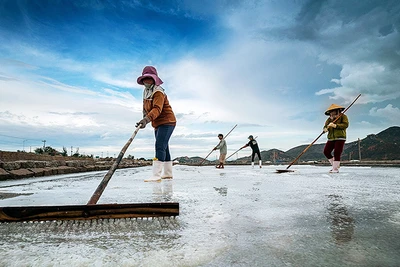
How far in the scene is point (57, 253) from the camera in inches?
45.6

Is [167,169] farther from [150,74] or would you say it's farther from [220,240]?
[220,240]

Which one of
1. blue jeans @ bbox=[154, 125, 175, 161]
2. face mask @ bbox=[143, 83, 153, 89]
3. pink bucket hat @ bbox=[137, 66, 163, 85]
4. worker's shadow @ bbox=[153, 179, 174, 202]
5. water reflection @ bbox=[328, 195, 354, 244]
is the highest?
pink bucket hat @ bbox=[137, 66, 163, 85]

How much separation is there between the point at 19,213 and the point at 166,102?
344 cm

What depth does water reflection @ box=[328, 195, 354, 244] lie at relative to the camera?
4.38ft

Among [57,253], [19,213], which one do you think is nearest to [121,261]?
[57,253]

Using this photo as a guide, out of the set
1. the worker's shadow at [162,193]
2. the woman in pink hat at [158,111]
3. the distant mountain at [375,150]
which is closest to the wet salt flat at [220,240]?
the worker's shadow at [162,193]

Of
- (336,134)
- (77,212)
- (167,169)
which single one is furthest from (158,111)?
(336,134)

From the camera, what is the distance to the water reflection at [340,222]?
133cm

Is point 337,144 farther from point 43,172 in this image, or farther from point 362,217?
point 43,172

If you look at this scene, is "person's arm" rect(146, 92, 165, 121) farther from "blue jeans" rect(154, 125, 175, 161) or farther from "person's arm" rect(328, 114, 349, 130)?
"person's arm" rect(328, 114, 349, 130)

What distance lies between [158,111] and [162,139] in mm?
571

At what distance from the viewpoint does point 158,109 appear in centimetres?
445

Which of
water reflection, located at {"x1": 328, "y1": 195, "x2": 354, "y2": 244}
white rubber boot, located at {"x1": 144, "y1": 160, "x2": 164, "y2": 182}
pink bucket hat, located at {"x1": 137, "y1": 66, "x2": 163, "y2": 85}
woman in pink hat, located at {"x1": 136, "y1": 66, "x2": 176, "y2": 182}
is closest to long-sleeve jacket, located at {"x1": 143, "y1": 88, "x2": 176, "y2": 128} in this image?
woman in pink hat, located at {"x1": 136, "y1": 66, "x2": 176, "y2": 182}

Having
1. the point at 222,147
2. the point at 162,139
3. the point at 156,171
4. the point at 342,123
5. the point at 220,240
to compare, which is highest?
→ the point at 342,123
